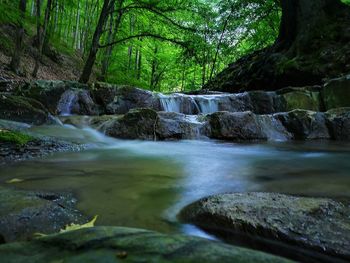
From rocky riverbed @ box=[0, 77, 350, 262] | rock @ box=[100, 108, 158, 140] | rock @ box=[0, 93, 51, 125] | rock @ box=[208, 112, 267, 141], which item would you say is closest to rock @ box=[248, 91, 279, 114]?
rocky riverbed @ box=[0, 77, 350, 262]

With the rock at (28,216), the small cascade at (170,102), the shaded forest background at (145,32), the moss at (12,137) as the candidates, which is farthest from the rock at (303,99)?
the rock at (28,216)

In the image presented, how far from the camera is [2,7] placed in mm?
5188

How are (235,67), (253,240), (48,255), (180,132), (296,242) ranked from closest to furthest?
(48,255), (296,242), (253,240), (180,132), (235,67)

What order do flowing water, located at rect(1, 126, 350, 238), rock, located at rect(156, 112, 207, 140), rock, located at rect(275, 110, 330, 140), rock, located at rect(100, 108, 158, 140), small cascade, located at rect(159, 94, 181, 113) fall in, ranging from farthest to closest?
small cascade, located at rect(159, 94, 181, 113) → rock, located at rect(275, 110, 330, 140) → rock, located at rect(156, 112, 207, 140) → rock, located at rect(100, 108, 158, 140) → flowing water, located at rect(1, 126, 350, 238)

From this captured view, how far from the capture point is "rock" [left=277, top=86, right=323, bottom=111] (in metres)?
9.60

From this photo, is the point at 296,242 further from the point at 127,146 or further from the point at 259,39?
the point at 259,39

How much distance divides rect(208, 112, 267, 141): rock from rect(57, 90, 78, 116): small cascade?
12.0 feet

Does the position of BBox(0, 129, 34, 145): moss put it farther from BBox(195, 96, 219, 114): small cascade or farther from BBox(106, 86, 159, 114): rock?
BBox(195, 96, 219, 114): small cascade

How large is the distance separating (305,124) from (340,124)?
0.77m

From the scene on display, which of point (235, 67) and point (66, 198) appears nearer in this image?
point (66, 198)

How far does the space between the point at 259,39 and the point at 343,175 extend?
43.8ft

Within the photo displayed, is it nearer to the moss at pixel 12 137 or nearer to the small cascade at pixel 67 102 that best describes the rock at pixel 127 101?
the small cascade at pixel 67 102

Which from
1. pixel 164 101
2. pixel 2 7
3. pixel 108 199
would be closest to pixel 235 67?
pixel 164 101

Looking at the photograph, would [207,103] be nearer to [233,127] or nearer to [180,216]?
[233,127]
